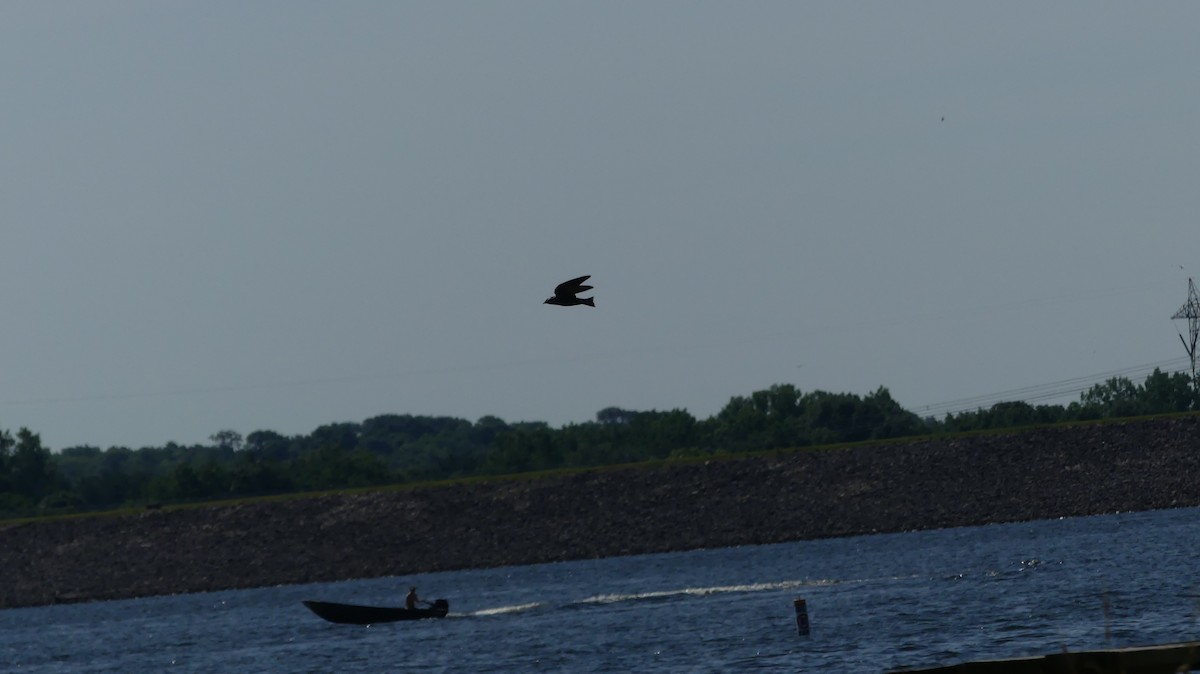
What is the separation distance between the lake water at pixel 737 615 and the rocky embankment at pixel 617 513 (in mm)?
5926

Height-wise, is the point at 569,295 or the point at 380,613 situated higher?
the point at 569,295

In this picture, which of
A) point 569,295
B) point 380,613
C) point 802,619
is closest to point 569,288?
point 569,295

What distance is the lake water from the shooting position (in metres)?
43.3

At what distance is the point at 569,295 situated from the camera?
73.8 feet

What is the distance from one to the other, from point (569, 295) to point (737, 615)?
1379 inches

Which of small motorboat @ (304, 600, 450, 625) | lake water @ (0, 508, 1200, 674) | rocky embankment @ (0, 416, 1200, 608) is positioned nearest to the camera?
lake water @ (0, 508, 1200, 674)

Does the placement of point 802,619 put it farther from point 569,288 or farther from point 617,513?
point 617,513

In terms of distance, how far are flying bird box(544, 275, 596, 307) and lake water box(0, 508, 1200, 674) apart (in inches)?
426

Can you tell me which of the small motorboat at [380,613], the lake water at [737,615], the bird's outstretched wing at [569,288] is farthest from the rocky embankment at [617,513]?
the bird's outstretched wing at [569,288]

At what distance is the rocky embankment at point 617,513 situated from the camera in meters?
103

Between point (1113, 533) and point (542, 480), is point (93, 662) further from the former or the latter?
point (542, 480)

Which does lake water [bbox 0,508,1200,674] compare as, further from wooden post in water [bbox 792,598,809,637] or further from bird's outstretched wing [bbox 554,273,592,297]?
bird's outstretched wing [bbox 554,273,592,297]

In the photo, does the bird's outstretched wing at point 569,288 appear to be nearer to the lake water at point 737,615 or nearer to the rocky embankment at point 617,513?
the lake water at point 737,615

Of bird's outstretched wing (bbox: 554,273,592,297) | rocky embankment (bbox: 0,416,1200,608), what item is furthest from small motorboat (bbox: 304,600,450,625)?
bird's outstretched wing (bbox: 554,273,592,297)
